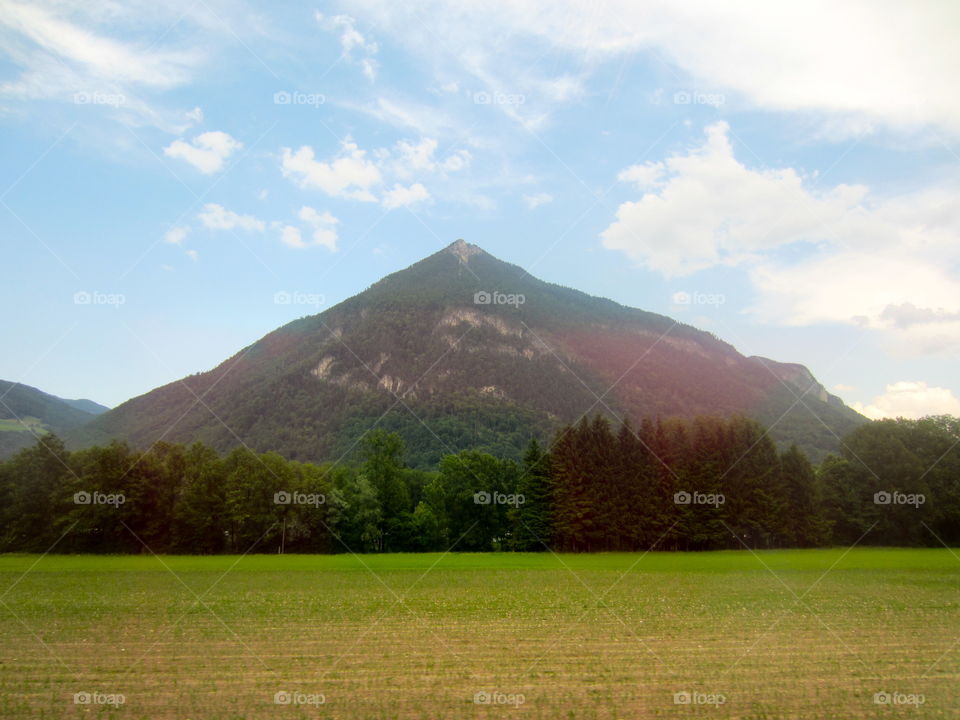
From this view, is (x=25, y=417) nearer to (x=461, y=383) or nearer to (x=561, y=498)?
(x=461, y=383)

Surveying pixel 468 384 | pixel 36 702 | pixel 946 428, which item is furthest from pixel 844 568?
pixel 468 384

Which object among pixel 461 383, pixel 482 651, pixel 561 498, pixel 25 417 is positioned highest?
pixel 461 383

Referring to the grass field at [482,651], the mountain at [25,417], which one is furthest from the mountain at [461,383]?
the grass field at [482,651]

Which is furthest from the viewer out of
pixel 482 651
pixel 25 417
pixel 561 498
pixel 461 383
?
pixel 461 383

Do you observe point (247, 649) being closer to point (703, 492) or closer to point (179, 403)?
point (703, 492)

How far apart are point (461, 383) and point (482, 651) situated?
131 m

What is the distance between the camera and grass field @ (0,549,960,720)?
11.5m

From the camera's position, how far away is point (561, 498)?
64875mm

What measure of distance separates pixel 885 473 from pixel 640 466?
26.4 meters

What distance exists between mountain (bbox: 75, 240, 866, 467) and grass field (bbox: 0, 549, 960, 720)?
184 feet

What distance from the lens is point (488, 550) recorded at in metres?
71.6

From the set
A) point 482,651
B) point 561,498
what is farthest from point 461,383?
point 482,651

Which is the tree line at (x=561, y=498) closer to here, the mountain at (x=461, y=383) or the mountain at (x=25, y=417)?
the mountain at (x=461, y=383)

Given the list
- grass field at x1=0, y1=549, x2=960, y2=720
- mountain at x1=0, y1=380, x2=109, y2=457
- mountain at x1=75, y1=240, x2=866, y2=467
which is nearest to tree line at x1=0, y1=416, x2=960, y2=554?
mountain at x1=75, y1=240, x2=866, y2=467
